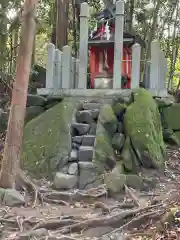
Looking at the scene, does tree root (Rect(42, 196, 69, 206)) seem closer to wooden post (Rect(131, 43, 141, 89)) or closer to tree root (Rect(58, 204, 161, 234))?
tree root (Rect(58, 204, 161, 234))

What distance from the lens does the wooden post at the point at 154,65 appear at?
30.8ft

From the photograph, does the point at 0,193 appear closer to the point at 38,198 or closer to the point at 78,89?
the point at 38,198

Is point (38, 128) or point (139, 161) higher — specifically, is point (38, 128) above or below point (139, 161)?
above

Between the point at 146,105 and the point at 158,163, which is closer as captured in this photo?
the point at 158,163

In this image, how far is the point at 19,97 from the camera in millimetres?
6316

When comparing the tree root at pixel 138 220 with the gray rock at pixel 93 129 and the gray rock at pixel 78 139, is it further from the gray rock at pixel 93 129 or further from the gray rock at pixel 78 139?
the gray rock at pixel 93 129

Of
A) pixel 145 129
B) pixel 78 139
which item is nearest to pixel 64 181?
pixel 78 139

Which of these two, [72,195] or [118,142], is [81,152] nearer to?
[118,142]

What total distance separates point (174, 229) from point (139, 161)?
3.90 m

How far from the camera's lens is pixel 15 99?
6.33 meters

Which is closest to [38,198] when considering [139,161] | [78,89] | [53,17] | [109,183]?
[109,183]

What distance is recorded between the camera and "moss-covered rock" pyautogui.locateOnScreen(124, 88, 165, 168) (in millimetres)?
7926

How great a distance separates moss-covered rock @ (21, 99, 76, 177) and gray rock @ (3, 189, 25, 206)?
1.38m

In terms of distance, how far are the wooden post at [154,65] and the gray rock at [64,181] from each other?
365cm
